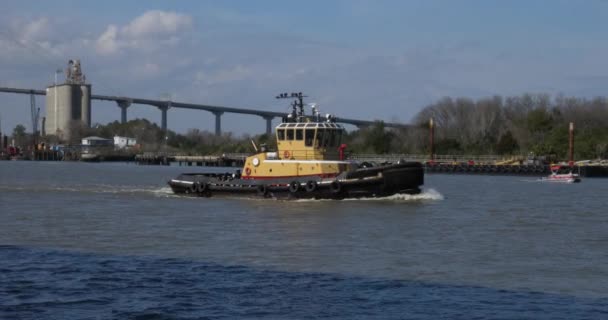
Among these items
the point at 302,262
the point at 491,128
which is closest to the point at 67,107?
the point at 491,128

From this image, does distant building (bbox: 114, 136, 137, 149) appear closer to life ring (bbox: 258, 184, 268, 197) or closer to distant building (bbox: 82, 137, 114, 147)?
distant building (bbox: 82, 137, 114, 147)

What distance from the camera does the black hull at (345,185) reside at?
38344 mm

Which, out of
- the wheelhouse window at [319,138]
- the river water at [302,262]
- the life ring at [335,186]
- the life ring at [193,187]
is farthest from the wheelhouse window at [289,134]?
the life ring at [193,187]

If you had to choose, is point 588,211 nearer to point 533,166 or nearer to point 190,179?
point 190,179

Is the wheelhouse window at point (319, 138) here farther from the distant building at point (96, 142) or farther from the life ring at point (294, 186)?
the distant building at point (96, 142)

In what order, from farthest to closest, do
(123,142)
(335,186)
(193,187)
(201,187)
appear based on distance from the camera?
(123,142) < (193,187) < (201,187) < (335,186)

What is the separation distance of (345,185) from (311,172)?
6.47 ft

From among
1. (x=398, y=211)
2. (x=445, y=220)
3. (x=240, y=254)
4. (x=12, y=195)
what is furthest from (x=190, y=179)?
(x=240, y=254)

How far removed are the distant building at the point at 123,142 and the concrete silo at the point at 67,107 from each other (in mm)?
6087

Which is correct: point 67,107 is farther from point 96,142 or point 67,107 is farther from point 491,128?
point 491,128

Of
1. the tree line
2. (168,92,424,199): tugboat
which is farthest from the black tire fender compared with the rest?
the tree line

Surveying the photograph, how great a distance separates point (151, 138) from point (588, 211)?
6489 inches

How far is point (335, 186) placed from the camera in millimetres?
38188

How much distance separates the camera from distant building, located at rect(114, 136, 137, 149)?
183 metres
